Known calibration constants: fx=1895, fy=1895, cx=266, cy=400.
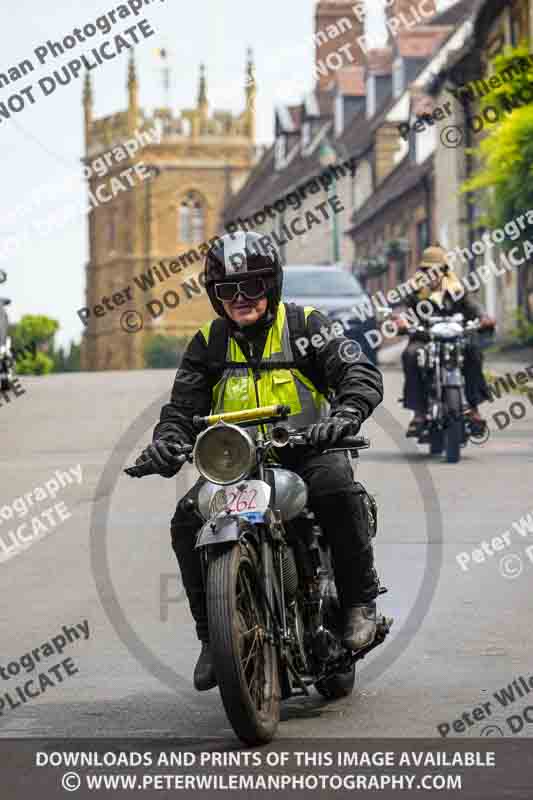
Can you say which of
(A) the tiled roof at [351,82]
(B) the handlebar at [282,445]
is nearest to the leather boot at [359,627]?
(B) the handlebar at [282,445]

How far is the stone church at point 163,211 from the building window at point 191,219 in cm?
6

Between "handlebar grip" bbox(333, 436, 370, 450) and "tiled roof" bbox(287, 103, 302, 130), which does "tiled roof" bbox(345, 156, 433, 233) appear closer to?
"tiled roof" bbox(287, 103, 302, 130)

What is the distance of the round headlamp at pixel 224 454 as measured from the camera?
19.4 ft

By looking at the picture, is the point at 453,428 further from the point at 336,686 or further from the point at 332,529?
the point at 332,529

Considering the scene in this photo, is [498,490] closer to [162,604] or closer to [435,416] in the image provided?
[435,416]

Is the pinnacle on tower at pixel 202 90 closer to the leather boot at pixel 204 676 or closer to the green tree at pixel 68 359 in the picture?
the green tree at pixel 68 359

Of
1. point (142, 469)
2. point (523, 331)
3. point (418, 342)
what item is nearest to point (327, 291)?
point (523, 331)

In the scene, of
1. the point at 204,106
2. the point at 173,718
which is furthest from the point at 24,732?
the point at 204,106

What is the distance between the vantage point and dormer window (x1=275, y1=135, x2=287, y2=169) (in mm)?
87125

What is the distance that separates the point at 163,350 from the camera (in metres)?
109

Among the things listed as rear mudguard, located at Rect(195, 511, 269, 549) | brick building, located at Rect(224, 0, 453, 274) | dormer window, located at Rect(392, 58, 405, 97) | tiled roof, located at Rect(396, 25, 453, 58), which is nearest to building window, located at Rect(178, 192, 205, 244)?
brick building, located at Rect(224, 0, 453, 274)

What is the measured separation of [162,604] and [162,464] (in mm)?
3233

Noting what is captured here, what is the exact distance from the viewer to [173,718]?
21.5 ft

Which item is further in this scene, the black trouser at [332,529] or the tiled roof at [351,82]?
the tiled roof at [351,82]
